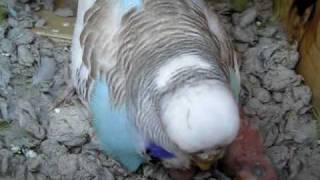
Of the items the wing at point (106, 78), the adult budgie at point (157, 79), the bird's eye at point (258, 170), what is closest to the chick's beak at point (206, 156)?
the adult budgie at point (157, 79)

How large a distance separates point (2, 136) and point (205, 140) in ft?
3.66

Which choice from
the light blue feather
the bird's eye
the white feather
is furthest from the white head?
the bird's eye

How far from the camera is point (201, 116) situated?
72.1 inches

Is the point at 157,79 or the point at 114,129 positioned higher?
the point at 157,79

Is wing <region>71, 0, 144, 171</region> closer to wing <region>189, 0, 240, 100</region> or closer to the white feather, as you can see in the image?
wing <region>189, 0, 240, 100</region>

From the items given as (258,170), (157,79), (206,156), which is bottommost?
(258,170)

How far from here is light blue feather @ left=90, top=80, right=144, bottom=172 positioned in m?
2.37

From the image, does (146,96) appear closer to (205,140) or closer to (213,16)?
(205,140)

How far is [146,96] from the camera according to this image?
2.11m

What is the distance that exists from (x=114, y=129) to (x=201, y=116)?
0.63 meters

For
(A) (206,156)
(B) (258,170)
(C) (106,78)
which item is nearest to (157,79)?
(A) (206,156)

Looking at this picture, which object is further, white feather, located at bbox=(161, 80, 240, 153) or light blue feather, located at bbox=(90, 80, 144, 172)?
light blue feather, located at bbox=(90, 80, 144, 172)

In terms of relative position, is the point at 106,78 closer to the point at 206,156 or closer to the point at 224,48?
the point at 224,48

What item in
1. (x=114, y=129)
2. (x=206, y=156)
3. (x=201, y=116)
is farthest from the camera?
(x=114, y=129)
